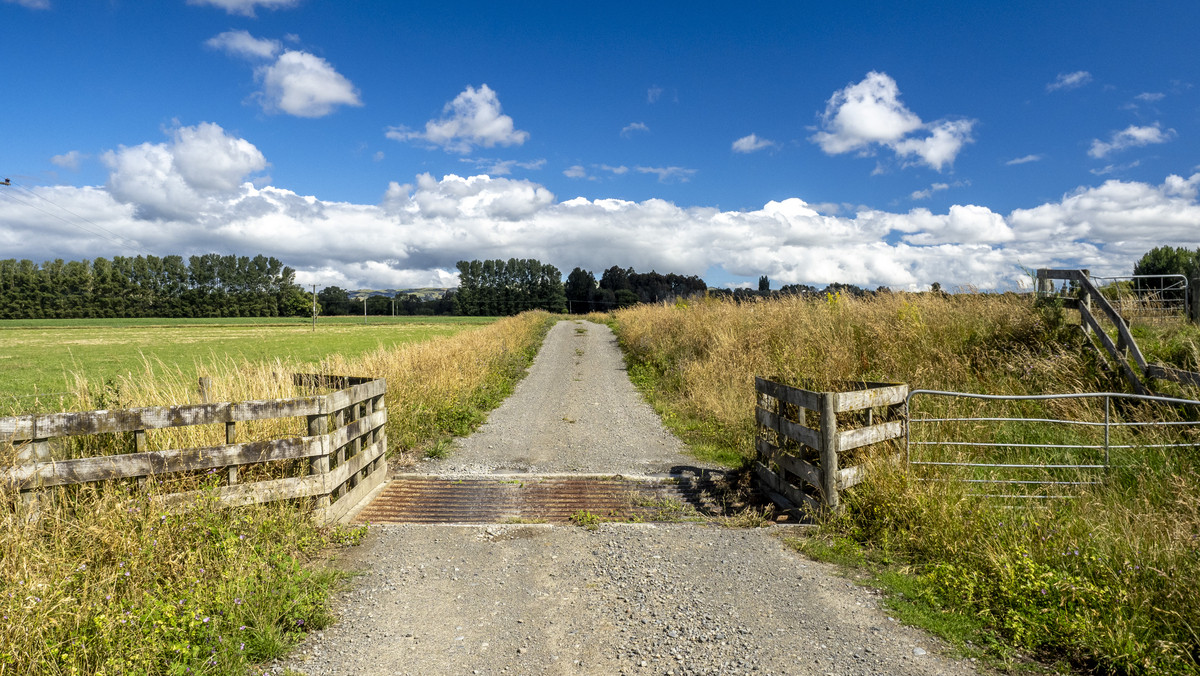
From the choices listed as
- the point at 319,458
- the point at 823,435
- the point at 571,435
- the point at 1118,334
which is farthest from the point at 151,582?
the point at 1118,334

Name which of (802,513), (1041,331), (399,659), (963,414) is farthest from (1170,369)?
(399,659)

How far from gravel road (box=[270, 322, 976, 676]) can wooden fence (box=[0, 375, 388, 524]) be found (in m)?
0.88

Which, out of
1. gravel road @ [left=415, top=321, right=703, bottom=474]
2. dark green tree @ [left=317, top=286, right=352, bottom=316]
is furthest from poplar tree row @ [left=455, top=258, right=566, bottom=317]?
gravel road @ [left=415, top=321, right=703, bottom=474]

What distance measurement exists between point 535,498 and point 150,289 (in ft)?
426

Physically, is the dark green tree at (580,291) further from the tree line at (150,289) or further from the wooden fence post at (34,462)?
the wooden fence post at (34,462)

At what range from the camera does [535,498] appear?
699cm

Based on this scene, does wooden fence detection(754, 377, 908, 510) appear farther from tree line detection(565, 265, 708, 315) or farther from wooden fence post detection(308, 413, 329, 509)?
tree line detection(565, 265, 708, 315)

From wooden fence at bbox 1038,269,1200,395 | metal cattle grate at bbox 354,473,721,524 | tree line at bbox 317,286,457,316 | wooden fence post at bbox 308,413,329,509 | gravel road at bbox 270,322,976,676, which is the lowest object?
metal cattle grate at bbox 354,473,721,524

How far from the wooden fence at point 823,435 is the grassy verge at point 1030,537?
285 mm

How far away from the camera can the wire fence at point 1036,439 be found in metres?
5.68

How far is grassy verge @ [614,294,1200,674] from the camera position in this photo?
3.55 meters

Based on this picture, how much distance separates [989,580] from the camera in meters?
4.17

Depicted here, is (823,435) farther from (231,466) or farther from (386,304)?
(386,304)

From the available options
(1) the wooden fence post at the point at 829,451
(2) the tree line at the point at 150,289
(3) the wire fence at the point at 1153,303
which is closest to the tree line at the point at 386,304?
(2) the tree line at the point at 150,289
